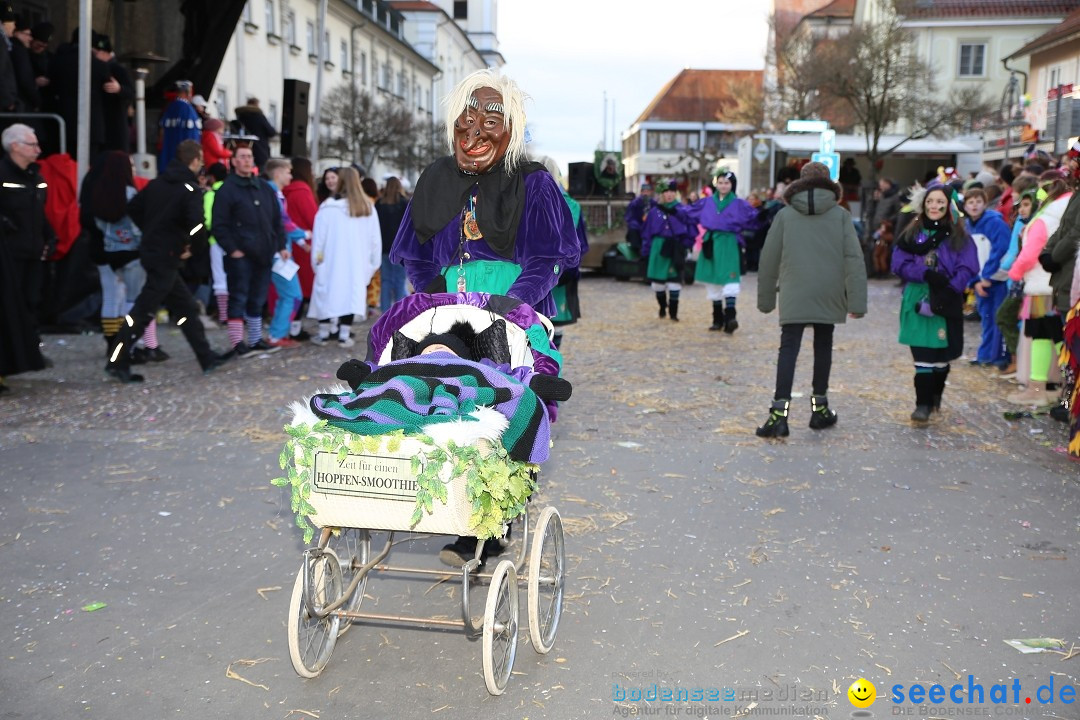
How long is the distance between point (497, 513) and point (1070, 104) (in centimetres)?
1417

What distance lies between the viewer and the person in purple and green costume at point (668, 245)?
15109 mm

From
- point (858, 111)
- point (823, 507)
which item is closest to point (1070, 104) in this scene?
point (823, 507)

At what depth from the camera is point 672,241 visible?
15.0m

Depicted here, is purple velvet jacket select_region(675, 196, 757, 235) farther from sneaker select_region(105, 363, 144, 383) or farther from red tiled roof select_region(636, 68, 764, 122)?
red tiled roof select_region(636, 68, 764, 122)

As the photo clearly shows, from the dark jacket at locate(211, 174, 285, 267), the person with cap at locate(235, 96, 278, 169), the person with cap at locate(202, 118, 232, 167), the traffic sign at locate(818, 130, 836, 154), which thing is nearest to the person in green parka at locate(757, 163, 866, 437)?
the dark jacket at locate(211, 174, 285, 267)

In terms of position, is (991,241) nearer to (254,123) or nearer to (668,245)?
(668,245)

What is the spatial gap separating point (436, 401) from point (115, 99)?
11.9 meters

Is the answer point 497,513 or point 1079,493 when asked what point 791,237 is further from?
point 497,513

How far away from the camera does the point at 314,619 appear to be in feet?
12.8

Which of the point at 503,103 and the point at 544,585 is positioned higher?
the point at 503,103

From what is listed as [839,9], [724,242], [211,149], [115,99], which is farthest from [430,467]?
[839,9]

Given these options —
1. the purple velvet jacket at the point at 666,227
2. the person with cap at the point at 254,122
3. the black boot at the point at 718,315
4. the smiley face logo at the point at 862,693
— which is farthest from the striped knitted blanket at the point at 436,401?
the person with cap at the point at 254,122

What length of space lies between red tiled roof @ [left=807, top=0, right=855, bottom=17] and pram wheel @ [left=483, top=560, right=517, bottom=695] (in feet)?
233

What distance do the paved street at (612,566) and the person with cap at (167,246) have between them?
25.2 inches
